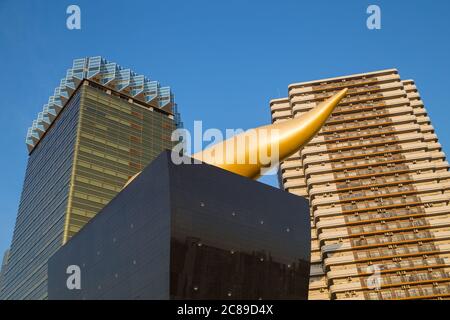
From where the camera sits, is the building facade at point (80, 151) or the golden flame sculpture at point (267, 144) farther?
the building facade at point (80, 151)

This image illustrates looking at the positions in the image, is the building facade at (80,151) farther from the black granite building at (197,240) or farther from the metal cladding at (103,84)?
the black granite building at (197,240)

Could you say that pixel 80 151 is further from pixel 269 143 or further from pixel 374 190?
pixel 269 143

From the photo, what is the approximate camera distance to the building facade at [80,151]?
277 ft

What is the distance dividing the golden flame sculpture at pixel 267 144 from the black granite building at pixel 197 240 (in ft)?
3.15

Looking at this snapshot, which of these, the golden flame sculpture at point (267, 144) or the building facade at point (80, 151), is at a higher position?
the building facade at point (80, 151)

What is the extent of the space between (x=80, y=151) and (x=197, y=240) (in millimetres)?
64024

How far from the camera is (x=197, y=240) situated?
2941 cm

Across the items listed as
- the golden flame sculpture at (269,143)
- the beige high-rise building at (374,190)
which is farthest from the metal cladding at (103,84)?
the golden flame sculpture at (269,143)

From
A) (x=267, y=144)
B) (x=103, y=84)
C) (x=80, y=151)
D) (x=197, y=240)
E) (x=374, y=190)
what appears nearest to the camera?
(x=197, y=240)

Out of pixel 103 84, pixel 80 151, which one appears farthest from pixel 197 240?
pixel 103 84

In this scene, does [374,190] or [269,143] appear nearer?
[269,143]

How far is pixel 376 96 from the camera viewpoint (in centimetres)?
9162
